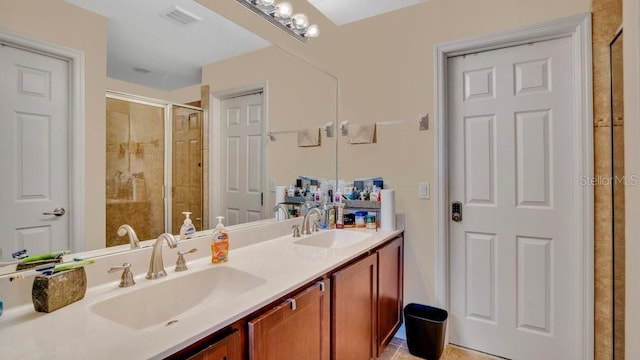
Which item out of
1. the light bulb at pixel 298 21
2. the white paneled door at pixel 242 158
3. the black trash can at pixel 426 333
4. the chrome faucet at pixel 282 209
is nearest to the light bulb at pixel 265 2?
the light bulb at pixel 298 21

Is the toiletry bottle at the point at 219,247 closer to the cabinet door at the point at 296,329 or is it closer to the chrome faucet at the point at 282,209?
the cabinet door at the point at 296,329

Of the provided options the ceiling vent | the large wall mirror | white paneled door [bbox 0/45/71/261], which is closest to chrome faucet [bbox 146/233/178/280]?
the large wall mirror

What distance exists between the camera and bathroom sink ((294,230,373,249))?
1945 mm

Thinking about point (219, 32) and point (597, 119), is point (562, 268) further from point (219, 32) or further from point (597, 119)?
point (219, 32)

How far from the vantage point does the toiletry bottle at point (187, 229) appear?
1.35 meters

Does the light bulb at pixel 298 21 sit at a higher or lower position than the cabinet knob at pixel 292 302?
higher

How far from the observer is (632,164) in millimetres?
1160

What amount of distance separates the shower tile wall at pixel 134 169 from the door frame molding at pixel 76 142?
81 millimetres

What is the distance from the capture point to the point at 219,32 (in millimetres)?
1562

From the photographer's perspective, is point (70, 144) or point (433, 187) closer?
point (70, 144)

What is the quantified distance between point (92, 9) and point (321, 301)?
1395 millimetres

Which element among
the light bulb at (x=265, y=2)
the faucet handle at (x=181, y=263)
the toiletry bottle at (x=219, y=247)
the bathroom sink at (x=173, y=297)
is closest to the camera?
the bathroom sink at (x=173, y=297)

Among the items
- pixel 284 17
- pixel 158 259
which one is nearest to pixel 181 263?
pixel 158 259

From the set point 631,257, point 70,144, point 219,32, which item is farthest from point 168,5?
point 631,257
